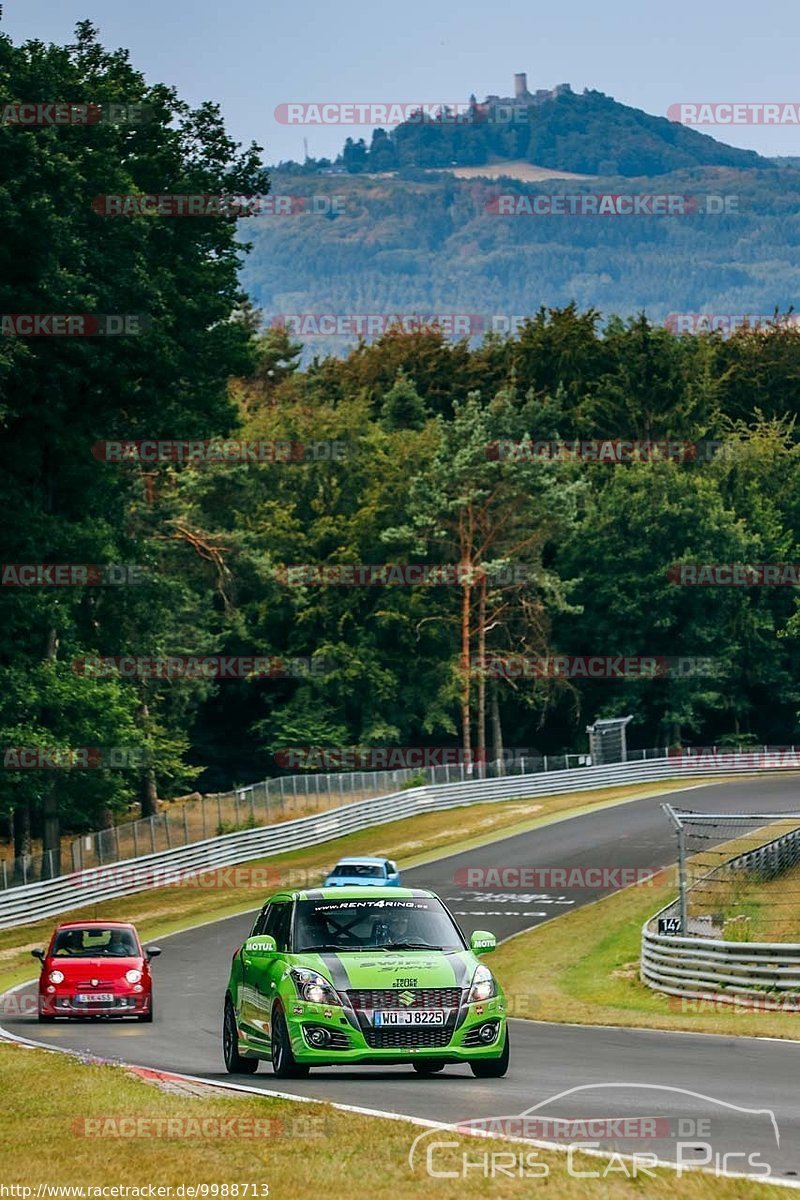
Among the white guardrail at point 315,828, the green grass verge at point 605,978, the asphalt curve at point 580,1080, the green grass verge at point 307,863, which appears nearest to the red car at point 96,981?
the asphalt curve at point 580,1080

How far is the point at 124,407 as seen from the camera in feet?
167

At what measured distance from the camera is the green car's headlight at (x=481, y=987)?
15586 mm

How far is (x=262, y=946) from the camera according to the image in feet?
54.3

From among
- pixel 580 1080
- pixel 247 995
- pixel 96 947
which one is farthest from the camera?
pixel 96 947

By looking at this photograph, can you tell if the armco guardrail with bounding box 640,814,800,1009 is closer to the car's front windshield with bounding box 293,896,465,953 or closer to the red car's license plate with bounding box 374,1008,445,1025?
the car's front windshield with bounding box 293,896,465,953

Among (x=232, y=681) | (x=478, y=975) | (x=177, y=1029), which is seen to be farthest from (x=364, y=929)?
(x=232, y=681)

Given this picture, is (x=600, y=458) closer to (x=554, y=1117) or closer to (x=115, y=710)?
(x=115, y=710)

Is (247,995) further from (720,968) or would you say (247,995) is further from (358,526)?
(358,526)

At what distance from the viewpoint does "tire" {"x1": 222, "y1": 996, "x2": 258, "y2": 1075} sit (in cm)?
1716

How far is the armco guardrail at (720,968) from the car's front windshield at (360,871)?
39.8 feet

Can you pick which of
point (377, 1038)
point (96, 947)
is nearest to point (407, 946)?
point (377, 1038)

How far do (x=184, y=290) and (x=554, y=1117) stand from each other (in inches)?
1694

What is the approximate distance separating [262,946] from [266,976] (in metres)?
0.30

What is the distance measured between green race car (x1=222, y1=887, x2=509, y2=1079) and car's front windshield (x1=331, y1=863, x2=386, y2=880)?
28505mm
